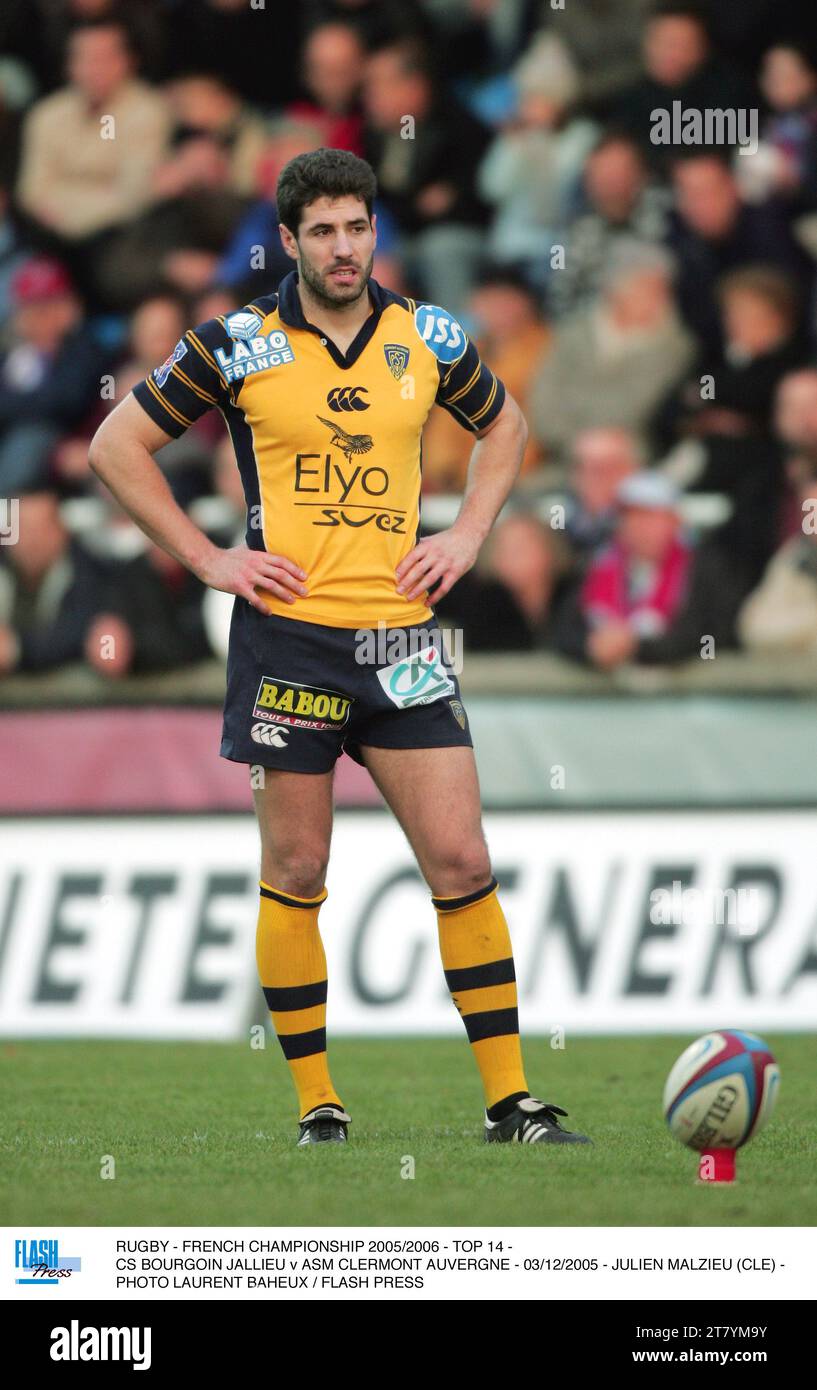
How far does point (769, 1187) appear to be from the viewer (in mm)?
4773

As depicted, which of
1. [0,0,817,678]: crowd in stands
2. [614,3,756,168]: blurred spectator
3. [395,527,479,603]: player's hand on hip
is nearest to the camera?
[395,527,479,603]: player's hand on hip

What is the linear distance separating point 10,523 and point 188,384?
224 inches

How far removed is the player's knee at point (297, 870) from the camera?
5.48 m

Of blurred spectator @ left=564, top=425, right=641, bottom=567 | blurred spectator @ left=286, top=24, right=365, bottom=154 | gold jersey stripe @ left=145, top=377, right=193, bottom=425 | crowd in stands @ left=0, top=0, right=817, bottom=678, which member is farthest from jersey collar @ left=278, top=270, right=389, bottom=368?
blurred spectator @ left=286, top=24, right=365, bottom=154

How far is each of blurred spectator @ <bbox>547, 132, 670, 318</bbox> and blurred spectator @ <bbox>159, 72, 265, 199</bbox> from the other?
2058 mm

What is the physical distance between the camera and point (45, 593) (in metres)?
10.9

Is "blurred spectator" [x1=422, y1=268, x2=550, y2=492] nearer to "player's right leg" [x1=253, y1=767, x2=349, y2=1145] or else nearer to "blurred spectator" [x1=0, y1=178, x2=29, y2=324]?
"blurred spectator" [x1=0, y1=178, x2=29, y2=324]

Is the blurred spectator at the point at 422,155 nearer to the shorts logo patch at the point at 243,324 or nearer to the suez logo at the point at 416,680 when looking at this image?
the shorts logo patch at the point at 243,324

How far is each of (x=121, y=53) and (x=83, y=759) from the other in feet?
16.5

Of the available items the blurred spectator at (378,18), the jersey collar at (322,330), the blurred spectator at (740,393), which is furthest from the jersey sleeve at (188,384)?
the blurred spectator at (378,18)

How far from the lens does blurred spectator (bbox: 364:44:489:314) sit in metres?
12.0

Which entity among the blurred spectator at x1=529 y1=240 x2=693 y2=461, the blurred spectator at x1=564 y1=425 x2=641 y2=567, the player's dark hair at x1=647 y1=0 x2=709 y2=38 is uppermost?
the player's dark hair at x1=647 y1=0 x2=709 y2=38

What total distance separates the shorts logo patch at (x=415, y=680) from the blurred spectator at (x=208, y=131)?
733 centimetres

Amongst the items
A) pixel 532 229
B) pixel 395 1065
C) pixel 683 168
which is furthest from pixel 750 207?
pixel 395 1065
